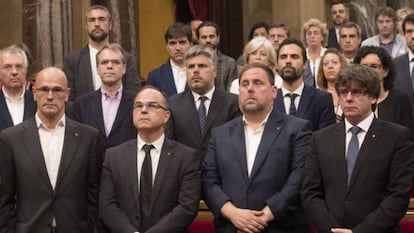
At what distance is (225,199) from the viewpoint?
588 cm

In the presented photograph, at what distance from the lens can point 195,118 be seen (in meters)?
6.75

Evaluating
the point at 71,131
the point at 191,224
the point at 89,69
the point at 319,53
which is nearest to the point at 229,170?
the point at 191,224

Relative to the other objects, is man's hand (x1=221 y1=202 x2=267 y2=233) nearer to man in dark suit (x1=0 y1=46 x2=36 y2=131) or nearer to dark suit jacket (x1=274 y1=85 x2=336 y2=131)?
dark suit jacket (x1=274 y1=85 x2=336 y2=131)

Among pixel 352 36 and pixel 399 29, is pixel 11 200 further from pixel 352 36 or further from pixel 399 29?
pixel 399 29

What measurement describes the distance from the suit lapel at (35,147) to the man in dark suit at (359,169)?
154cm

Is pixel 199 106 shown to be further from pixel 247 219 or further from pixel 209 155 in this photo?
pixel 247 219

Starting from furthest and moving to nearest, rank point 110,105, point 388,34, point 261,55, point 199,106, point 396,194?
point 388,34 < point 261,55 < point 110,105 < point 199,106 < point 396,194

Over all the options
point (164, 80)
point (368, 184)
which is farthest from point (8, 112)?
point (368, 184)

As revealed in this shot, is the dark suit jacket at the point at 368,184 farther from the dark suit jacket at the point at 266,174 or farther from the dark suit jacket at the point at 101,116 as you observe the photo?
the dark suit jacket at the point at 101,116

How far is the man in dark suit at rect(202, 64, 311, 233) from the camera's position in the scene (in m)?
5.82

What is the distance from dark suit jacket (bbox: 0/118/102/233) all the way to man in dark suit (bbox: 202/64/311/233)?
748mm

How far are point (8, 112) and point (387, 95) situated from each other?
2626 millimetres

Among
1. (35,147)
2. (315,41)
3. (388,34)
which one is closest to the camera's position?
(35,147)

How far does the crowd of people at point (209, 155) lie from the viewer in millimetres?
5539
